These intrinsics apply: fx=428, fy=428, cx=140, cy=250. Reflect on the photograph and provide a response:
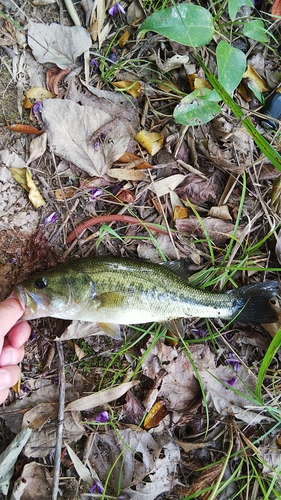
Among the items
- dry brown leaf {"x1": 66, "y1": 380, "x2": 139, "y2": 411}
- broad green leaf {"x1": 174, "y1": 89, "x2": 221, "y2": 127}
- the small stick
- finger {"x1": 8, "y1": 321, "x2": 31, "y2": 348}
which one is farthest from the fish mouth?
broad green leaf {"x1": 174, "y1": 89, "x2": 221, "y2": 127}

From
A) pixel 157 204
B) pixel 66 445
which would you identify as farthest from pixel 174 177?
pixel 66 445

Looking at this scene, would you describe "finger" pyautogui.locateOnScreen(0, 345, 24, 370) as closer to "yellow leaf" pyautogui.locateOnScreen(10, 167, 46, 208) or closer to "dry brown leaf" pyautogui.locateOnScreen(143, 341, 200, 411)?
"dry brown leaf" pyautogui.locateOnScreen(143, 341, 200, 411)

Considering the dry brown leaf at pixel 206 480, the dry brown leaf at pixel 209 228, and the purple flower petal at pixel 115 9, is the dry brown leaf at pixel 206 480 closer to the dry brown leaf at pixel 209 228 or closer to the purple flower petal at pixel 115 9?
the dry brown leaf at pixel 209 228

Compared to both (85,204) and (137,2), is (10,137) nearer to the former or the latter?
(85,204)

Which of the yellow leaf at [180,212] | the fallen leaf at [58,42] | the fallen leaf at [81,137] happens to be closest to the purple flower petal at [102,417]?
the yellow leaf at [180,212]

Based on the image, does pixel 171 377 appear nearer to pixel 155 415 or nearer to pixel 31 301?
pixel 155 415

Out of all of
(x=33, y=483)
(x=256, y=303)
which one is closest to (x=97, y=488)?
(x=33, y=483)
